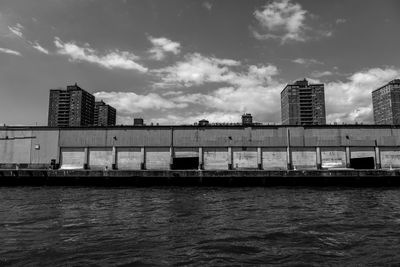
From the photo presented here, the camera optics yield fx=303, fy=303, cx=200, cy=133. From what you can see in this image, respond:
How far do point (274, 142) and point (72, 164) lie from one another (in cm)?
3335

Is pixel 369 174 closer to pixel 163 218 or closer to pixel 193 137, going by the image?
pixel 193 137

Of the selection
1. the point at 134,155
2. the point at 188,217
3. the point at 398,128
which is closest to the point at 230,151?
the point at 134,155

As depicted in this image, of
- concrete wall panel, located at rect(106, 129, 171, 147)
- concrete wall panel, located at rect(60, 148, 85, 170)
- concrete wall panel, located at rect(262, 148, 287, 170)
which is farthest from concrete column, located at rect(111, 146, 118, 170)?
concrete wall panel, located at rect(262, 148, 287, 170)

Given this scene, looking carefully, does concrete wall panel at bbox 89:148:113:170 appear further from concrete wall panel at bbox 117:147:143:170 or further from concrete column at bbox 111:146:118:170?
concrete wall panel at bbox 117:147:143:170

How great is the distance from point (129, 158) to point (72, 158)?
9621 millimetres

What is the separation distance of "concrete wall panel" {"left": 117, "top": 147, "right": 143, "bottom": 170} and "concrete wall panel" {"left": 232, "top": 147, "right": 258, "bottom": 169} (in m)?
15.4

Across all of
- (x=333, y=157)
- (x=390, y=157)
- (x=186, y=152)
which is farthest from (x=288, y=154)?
(x=390, y=157)

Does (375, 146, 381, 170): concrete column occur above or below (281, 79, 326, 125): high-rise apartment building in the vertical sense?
below

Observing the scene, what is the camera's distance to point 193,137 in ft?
163

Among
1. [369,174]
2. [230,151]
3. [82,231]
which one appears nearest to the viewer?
[82,231]

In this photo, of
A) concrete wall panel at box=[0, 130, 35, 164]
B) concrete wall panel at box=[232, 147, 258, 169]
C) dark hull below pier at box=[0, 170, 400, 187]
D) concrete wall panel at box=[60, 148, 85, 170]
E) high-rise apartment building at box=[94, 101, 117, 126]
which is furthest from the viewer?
high-rise apartment building at box=[94, 101, 117, 126]

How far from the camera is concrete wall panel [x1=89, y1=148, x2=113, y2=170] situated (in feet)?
162

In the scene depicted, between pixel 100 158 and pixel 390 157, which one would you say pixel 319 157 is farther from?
pixel 100 158

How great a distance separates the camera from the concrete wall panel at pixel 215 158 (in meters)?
48.7
